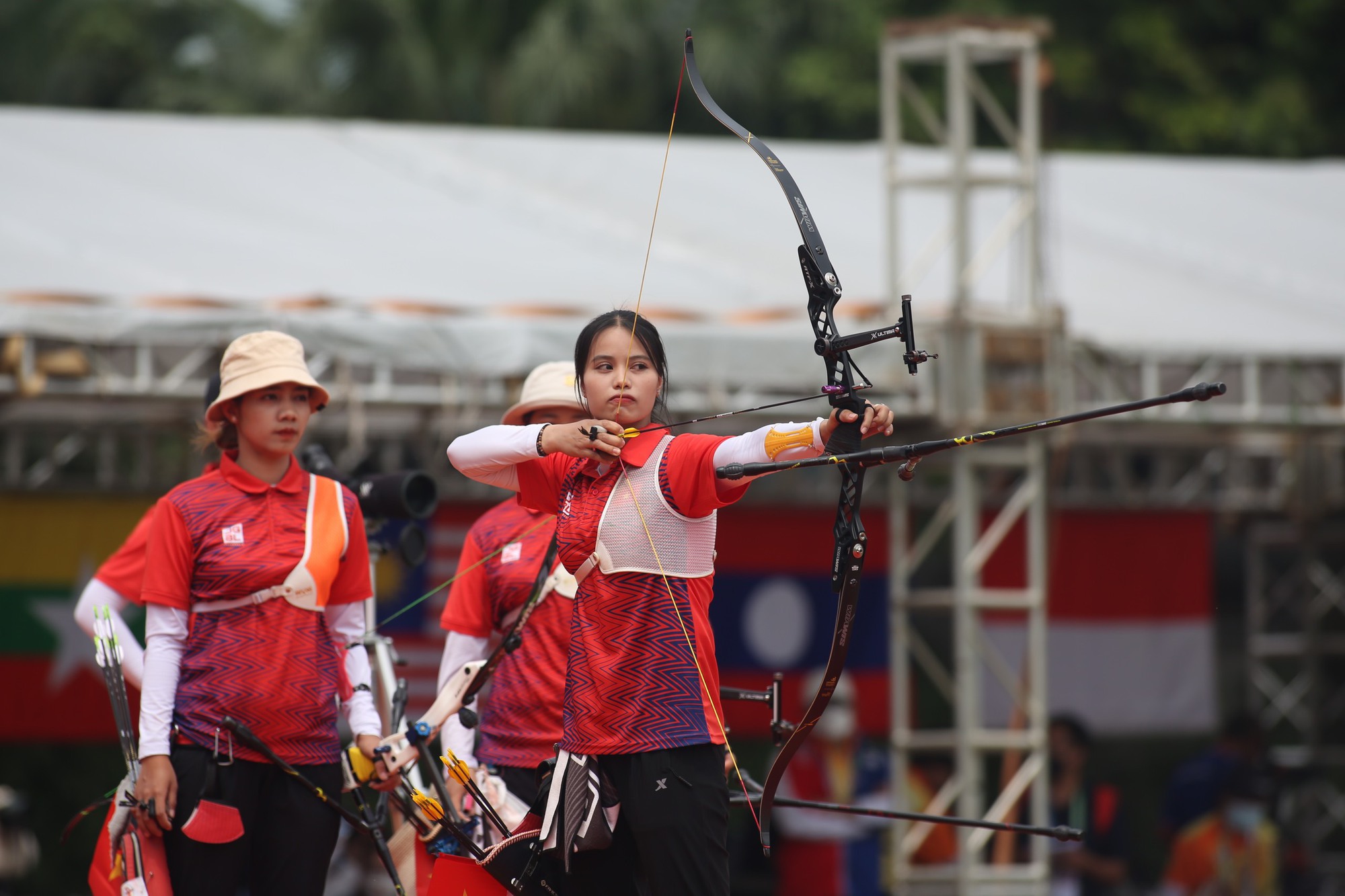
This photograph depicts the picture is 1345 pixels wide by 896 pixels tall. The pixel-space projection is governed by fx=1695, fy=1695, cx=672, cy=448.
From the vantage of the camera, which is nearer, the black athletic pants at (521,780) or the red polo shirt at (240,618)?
the red polo shirt at (240,618)

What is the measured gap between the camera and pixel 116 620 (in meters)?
3.59

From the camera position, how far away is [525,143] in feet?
31.0

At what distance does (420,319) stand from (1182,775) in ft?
16.2

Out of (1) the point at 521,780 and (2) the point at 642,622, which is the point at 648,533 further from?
(1) the point at 521,780

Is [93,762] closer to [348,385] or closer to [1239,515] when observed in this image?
[348,385]

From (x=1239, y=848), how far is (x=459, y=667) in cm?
627

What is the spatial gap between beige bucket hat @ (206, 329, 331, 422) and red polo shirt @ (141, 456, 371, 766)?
159 millimetres

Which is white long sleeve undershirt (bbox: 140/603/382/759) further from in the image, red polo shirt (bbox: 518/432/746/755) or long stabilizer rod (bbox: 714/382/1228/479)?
long stabilizer rod (bbox: 714/382/1228/479)

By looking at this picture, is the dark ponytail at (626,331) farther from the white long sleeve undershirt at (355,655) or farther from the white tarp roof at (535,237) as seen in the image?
the white tarp roof at (535,237)

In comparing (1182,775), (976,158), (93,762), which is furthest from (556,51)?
(1182,775)

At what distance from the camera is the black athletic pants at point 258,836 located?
3248 mm

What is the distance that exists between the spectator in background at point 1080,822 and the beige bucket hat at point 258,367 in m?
5.77

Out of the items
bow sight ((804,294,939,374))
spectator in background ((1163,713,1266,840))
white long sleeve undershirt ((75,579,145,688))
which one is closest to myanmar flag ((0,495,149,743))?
white long sleeve undershirt ((75,579,145,688))

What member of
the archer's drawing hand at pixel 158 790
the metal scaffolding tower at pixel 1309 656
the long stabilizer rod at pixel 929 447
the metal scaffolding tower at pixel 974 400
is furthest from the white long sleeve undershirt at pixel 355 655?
the metal scaffolding tower at pixel 1309 656
